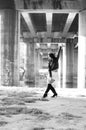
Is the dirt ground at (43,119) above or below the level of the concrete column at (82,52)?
below

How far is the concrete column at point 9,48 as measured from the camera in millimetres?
21156

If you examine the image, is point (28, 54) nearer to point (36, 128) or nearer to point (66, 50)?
point (66, 50)

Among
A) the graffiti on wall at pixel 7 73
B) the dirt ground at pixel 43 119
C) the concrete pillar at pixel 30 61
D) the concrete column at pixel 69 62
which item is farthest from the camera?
the concrete column at pixel 69 62

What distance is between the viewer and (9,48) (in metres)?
21.3

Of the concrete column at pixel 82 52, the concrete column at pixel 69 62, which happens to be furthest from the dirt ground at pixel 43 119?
the concrete column at pixel 69 62

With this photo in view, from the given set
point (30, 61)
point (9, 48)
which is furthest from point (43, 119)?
point (30, 61)

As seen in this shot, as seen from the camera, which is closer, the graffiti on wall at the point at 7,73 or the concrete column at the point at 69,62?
the graffiti on wall at the point at 7,73

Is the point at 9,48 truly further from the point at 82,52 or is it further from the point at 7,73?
the point at 82,52

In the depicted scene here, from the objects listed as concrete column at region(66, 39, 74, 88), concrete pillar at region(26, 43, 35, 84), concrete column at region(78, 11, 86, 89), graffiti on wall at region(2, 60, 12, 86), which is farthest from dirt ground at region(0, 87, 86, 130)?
concrete column at region(66, 39, 74, 88)

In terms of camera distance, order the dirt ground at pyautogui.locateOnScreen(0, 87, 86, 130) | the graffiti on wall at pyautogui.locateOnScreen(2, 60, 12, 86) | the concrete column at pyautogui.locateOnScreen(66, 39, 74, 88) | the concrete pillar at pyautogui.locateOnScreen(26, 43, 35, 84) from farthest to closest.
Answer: the concrete column at pyautogui.locateOnScreen(66, 39, 74, 88) → the concrete pillar at pyautogui.locateOnScreen(26, 43, 35, 84) → the graffiti on wall at pyautogui.locateOnScreen(2, 60, 12, 86) → the dirt ground at pyautogui.locateOnScreen(0, 87, 86, 130)

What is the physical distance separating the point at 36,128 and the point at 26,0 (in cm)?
1621

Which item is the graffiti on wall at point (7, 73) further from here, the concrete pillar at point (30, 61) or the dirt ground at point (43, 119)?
the concrete pillar at point (30, 61)

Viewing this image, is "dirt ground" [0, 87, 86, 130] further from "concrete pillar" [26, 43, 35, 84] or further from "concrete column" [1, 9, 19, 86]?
"concrete pillar" [26, 43, 35, 84]

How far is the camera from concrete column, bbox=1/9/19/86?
69.4 feet
